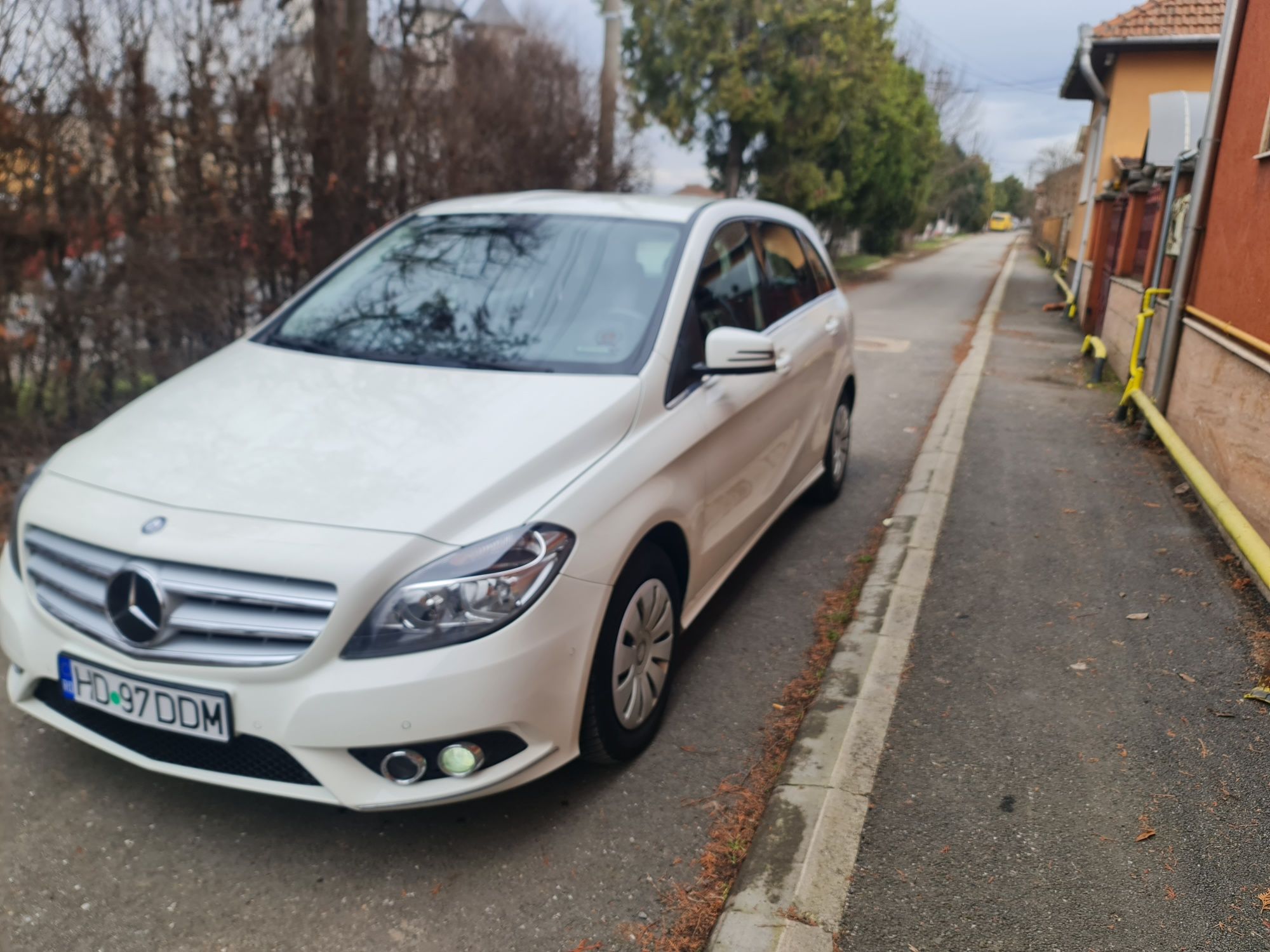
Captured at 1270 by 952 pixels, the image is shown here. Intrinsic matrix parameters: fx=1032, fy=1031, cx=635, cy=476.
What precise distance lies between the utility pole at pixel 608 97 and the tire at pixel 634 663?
38.0 feet

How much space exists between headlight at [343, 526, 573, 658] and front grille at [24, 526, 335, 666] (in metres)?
0.14

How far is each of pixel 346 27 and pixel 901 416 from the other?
567 centimetres

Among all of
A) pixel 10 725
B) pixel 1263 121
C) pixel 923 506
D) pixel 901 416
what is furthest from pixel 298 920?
pixel 901 416

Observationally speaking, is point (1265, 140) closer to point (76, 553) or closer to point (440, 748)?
point (440, 748)

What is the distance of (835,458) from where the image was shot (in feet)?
19.7

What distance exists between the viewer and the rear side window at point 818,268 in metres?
5.67

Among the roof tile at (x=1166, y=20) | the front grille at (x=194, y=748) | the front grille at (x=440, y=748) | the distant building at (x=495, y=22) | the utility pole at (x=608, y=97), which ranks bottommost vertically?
the front grille at (x=194, y=748)

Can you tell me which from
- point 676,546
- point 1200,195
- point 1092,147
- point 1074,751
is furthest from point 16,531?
point 1092,147

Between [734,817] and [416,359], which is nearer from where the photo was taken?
[734,817]

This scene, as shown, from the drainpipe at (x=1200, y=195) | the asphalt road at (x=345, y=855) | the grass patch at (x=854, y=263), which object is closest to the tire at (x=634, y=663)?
the asphalt road at (x=345, y=855)

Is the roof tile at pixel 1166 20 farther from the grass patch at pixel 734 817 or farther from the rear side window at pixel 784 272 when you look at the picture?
the grass patch at pixel 734 817

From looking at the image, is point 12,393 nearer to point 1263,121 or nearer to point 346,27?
point 346,27

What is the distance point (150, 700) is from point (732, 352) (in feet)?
6.98

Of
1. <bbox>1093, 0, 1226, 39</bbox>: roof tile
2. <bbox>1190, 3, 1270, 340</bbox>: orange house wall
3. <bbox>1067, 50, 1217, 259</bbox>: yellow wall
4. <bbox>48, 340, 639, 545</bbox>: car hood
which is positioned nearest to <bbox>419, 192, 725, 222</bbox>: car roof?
<bbox>48, 340, 639, 545</bbox>: car hood
